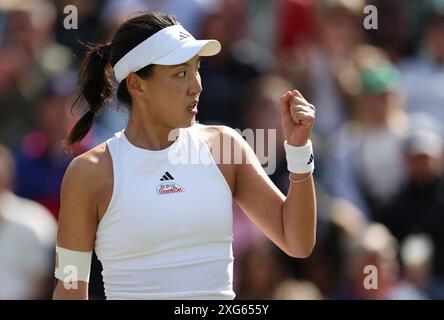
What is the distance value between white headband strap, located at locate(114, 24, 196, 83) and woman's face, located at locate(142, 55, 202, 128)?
0.18ft

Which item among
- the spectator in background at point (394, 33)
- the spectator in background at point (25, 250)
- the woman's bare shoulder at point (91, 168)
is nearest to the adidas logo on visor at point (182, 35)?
the woman's bare shoulder at point (91, 168)

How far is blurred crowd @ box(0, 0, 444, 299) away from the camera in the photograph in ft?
20.5

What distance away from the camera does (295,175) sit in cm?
372

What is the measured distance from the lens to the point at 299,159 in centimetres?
371

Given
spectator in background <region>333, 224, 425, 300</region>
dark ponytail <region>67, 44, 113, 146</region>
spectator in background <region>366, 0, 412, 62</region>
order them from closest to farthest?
dark ponytail <region>67, 44, 113, 146</region> → spectator in background <region>333, 224, 425, 300</region> → spectator in background <region>366, 0, 412, 62</region>

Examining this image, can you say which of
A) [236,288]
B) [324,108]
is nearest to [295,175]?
[236,288]

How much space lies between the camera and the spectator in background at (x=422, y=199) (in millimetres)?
6496

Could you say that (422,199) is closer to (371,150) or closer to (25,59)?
(371,150)

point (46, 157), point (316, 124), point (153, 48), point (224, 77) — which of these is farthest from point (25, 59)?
point (153, 48)

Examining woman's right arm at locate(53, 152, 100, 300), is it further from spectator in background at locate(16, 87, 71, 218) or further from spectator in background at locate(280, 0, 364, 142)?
spectator in background at locate(280, 0, 364, 142)

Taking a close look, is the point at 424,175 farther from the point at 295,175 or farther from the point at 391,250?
the point at 295,175

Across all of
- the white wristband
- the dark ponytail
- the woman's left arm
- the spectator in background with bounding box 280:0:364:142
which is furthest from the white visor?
the spectator in background with bounding box 280:0:364:142
